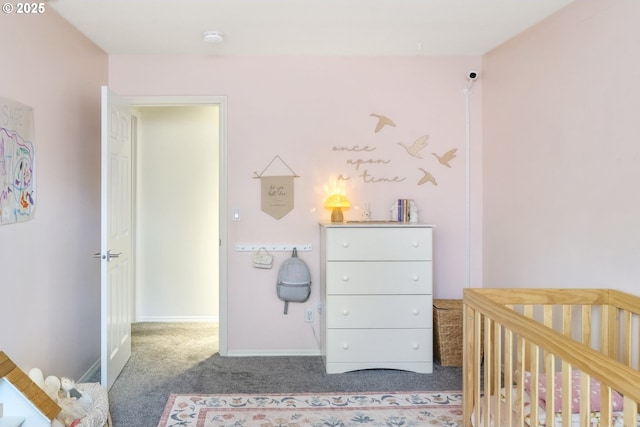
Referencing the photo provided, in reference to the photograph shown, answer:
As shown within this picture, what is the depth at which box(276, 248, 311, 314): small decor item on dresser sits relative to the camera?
3432 mm

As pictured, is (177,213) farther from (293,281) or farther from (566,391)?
(566,391)

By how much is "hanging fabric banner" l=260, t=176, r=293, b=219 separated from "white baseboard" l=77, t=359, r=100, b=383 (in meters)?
1.61

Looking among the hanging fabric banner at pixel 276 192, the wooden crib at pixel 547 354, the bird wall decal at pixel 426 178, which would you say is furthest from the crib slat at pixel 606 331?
the hanging fabric banner at pixel 276 192

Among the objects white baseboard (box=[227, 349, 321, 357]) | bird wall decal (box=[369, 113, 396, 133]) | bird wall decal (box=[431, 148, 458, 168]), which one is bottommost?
white baseboard (box=[227, 349, 321, 357])

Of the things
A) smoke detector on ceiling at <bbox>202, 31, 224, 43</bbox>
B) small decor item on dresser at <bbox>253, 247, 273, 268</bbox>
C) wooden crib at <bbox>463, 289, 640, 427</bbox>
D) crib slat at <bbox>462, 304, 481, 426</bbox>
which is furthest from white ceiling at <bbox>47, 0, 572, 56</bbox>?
crib slat at <bbox>462, 304, 481, 426</bbox>

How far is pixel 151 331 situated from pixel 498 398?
10.5ft

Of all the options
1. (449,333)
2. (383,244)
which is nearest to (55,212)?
(383,244)

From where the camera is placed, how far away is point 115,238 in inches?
115

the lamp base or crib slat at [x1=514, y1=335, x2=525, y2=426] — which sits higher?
the lamp base

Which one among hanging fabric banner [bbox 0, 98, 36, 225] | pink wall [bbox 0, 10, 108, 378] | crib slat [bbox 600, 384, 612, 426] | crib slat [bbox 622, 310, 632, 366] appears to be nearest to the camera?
crib slat [bbox 600, 384, 612, 426]

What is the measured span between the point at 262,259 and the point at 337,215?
2.18 ft

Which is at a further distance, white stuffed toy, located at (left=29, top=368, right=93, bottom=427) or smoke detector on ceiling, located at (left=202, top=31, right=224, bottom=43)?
smoke detector on ceiling, located at (left=202, top=31, right=224, bottom=43)

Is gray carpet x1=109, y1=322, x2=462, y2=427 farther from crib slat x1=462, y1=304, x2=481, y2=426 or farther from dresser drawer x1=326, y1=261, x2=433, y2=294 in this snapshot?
crib slat x1=462, y1=304, x2=481, y2=426

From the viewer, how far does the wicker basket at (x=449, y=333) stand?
128 inches
